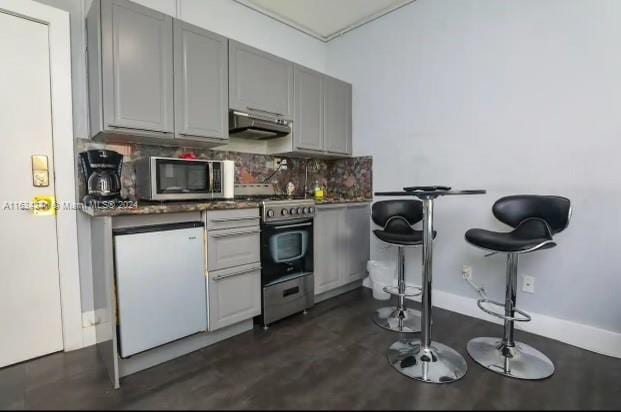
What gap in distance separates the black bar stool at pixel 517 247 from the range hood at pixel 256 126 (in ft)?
5.94

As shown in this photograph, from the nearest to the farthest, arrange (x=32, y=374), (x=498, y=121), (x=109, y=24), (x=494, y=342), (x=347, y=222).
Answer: (x=32, y=374) → (x=109, y=24) → (x=494, y=342) → (x=498, y=121) → (x=347, y=222)

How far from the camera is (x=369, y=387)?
164 centimetres

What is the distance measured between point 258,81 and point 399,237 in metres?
1.76

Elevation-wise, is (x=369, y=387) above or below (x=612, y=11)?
below

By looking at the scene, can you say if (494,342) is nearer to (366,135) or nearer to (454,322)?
(454,322)

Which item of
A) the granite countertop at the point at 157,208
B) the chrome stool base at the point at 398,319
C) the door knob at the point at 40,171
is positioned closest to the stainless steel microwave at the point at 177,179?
the granite countertop at the point at 157,208

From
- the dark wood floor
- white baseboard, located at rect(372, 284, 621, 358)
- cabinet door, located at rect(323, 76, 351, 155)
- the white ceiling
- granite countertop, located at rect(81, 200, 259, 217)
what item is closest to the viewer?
the dark wood floor

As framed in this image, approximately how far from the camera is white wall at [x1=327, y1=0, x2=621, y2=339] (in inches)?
79.1

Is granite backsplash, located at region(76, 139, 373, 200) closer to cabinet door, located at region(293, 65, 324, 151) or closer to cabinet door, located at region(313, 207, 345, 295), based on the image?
cabinet door, located at region(293, 65, 324, 151)

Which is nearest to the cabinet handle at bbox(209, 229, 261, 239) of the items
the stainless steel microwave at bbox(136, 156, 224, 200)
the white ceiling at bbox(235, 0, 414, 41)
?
the stainless steel microwave at bbox(136, 156, 224, 200)

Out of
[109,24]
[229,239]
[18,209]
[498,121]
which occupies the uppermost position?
[109,24]

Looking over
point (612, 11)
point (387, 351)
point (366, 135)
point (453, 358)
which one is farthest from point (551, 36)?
point (387, 351)

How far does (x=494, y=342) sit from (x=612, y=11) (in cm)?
224

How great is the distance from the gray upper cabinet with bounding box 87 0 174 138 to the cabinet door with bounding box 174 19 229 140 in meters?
0.07
